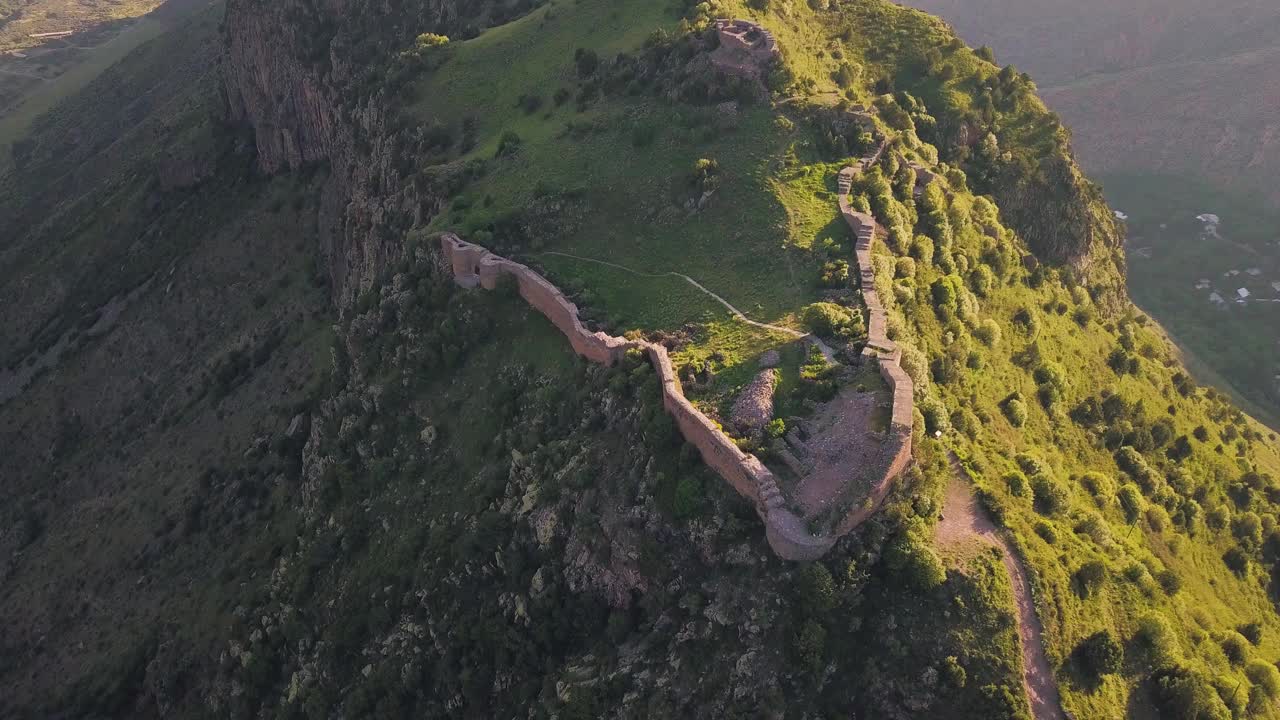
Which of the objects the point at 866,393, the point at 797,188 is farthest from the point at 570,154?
the point at 866,393

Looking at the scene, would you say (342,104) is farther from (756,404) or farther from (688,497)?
(688,497)

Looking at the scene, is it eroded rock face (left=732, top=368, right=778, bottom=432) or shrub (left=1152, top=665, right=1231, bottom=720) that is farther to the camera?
eroded rock face (left=732, top=368, right=778, bottom=432)

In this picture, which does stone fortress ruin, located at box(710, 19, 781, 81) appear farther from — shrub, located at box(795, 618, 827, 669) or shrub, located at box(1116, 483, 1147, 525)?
shrub, located at box(795, 618, 827, 669)

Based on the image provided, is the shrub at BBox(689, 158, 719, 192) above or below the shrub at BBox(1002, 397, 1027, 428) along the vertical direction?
above

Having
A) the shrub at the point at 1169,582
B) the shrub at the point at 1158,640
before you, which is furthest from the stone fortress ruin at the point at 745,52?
the shrub at the point at 1158,640

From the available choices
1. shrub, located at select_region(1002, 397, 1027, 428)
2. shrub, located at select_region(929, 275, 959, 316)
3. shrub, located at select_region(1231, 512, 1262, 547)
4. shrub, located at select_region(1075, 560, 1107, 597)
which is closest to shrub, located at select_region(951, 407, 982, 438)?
shrub, located at select_region(1075, 560, 1107, 597)

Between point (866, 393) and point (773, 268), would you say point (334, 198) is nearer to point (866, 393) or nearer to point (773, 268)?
point (773, 268)

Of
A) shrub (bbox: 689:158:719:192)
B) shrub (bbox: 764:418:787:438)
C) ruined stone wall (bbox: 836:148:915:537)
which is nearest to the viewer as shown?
ruined stone wall (bbox: 836:148:915:537)
